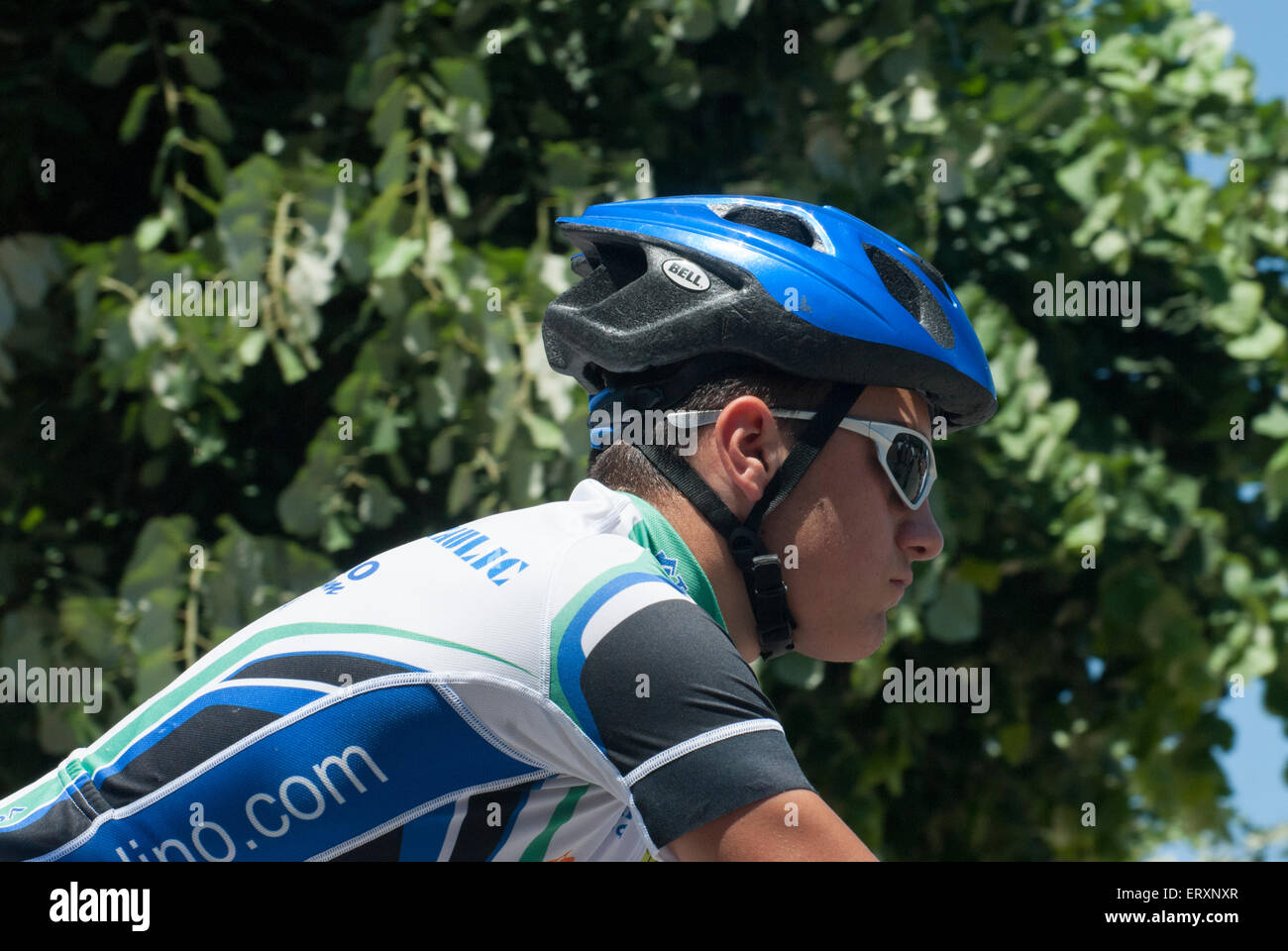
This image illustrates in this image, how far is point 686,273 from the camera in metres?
2.14

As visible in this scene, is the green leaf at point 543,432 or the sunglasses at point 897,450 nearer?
the sunglasses at point 897,450

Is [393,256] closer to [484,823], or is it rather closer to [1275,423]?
[484,823]

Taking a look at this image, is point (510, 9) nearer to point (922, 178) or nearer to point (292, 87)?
point (292, 87)

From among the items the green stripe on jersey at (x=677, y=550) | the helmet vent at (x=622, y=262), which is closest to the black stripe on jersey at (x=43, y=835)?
the green stripe on jersey at (x=677, y=550)

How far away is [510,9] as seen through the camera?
4.45 metres

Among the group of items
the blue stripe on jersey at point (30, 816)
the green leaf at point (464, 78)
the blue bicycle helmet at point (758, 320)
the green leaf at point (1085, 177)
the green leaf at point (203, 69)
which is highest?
the green leaf at point (203, 69)

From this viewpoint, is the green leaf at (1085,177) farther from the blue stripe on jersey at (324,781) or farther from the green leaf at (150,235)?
the blue stripe on jersey at (324,781)

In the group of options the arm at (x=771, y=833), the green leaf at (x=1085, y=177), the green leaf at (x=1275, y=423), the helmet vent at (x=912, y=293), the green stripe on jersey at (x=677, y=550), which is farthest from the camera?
the green leaf at (x=1275, y=423)

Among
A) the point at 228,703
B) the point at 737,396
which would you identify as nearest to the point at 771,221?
the point at 737,396

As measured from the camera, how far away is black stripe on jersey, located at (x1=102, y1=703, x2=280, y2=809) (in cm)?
164

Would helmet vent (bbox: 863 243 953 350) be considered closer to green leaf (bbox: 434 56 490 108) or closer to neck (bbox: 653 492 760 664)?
neck (bbox: 653 492 760 664)

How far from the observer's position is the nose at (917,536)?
2.08 meters

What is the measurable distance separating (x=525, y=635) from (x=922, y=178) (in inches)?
125

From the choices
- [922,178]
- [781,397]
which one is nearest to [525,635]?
[781,397]
